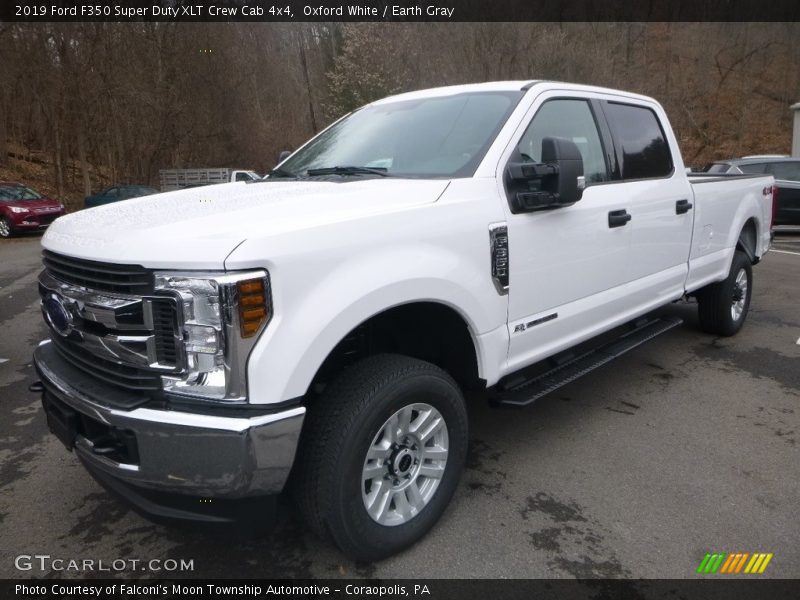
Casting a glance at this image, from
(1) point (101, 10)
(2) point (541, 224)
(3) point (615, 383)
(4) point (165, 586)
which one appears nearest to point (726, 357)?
(3) point (615, 383)

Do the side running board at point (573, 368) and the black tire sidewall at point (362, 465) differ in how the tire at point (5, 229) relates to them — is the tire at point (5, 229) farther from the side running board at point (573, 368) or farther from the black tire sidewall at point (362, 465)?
the black tire sidewall at point (362, 465)

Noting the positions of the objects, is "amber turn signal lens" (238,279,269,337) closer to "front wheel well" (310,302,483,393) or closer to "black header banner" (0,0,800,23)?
"front wheel well" (310,302,483,393)

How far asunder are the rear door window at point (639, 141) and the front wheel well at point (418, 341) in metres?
1.82

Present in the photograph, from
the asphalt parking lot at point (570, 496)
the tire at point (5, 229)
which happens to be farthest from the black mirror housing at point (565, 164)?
the tire at point (5, 229)

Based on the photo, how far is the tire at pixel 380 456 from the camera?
7.39 feet

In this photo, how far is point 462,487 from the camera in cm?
313

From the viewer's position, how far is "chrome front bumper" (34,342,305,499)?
1980 millimetres

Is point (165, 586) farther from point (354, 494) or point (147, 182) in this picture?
point (147, 182)

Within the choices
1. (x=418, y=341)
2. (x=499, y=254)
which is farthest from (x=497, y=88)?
(x=418, y=341)

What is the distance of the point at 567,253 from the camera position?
324 centimetres

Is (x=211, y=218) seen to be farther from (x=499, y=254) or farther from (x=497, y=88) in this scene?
(x=497, y=88)

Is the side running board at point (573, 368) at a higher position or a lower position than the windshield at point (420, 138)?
lower

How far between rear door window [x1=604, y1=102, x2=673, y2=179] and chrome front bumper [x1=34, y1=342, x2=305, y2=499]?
9.56 feet

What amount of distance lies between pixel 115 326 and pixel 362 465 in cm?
103
